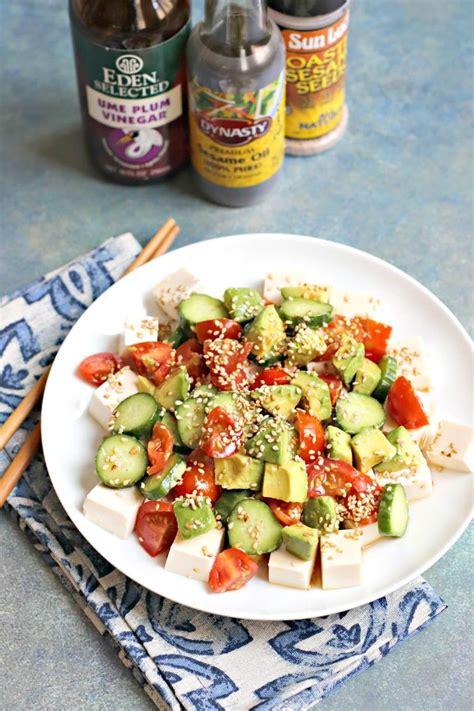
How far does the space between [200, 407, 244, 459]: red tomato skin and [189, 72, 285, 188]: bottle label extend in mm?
792

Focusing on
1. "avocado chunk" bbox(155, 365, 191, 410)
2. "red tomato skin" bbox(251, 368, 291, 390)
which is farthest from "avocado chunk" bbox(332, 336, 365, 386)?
"avocado chunk" bbox(155, 365, 191, 410)

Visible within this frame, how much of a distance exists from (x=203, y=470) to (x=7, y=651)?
52 cm

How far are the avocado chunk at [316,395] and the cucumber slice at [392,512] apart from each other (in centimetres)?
20

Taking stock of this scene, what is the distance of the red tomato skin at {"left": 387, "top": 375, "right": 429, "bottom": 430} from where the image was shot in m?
2.13

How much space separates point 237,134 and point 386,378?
0.75 meters

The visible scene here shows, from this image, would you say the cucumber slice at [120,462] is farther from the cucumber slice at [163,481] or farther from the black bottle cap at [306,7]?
the black bottle cap at [306,7]

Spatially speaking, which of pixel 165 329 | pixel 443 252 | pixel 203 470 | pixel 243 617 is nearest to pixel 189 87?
pixel 165 329

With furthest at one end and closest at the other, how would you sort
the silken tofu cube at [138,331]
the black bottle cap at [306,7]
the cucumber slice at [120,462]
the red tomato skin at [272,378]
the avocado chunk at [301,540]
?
the black bottle cap at [306,7] < the silken tofu cube at [138,331] < the red tomato skin at [272,378] < the cucumber slice at [120,462] < the avocado chunk at [301,540]

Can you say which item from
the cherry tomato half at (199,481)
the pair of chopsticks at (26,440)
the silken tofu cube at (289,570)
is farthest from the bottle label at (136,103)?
the silken tofu cube at (289,570)

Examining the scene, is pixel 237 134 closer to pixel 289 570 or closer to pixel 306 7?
pixel 306 7

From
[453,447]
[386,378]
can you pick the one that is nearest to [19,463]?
[386,378]

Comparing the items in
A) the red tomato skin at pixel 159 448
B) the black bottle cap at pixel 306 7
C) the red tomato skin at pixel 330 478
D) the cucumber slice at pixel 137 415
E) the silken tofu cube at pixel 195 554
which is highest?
the black bottle cap at pixel 306 7

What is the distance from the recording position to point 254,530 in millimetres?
1969

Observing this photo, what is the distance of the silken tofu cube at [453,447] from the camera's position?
2090 mm
